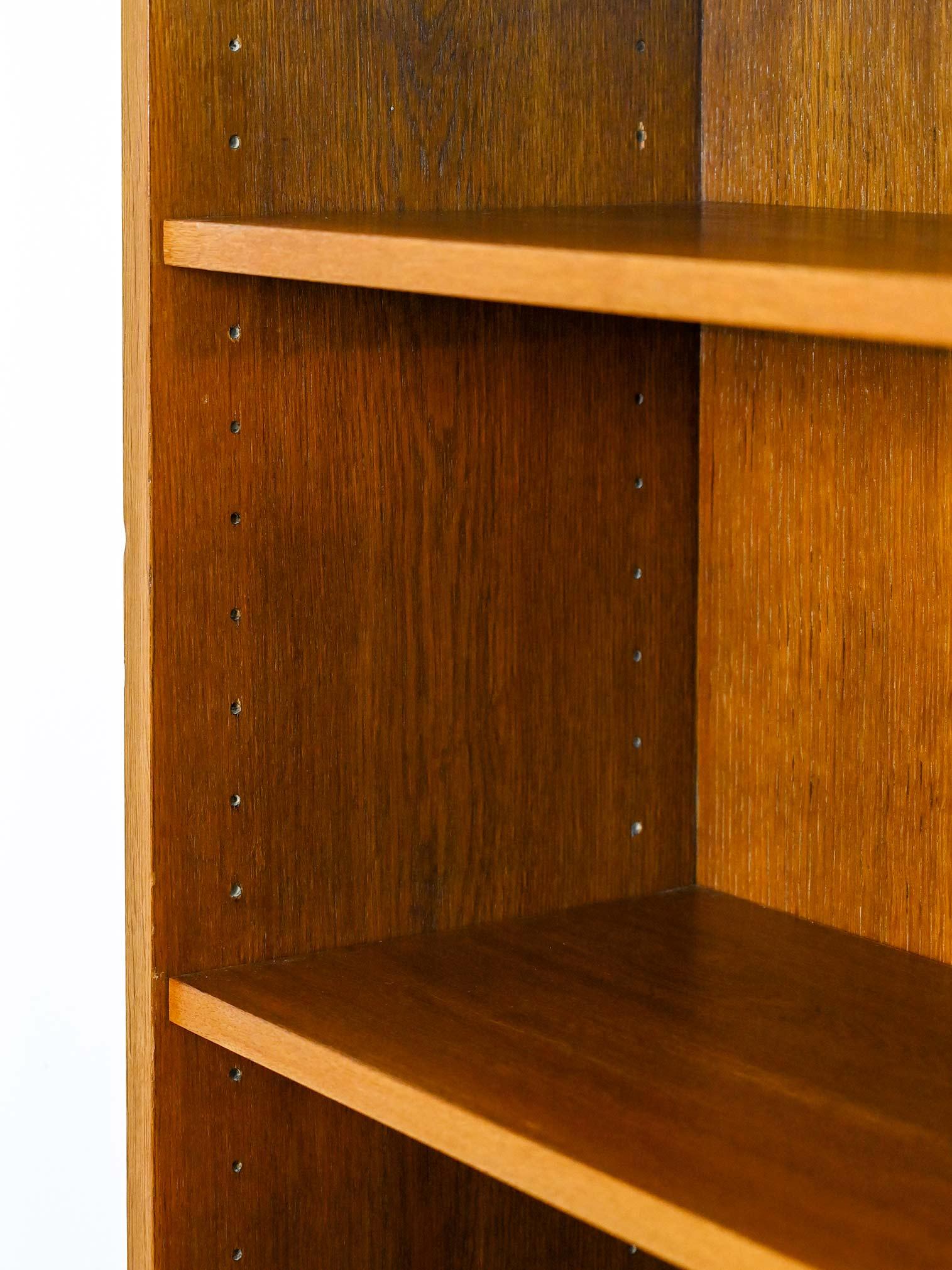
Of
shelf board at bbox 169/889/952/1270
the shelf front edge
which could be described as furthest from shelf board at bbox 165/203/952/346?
shelf board at bbox 169/889/952/1270

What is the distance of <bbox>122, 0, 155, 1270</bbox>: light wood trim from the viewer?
0.83 metres

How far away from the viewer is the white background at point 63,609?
1.16 metres

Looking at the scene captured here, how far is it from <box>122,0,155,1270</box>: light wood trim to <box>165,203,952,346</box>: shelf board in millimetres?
29

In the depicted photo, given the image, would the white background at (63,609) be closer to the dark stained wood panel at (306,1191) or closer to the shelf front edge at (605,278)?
the dark stained wood panel at (306,1191)

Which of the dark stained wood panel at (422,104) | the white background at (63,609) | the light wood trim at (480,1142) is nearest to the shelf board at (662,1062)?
the light wood trim at (480,1142)

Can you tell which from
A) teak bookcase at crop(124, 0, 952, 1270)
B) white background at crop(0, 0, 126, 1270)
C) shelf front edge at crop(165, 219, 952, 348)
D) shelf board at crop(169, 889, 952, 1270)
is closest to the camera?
shelf front edge at crop(165, 219, 952, 348)

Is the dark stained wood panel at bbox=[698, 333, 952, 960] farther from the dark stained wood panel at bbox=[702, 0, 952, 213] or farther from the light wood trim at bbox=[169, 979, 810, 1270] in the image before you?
the light wood trim at bbox=[169, 979, 810, 1270]

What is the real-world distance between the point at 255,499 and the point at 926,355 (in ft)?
1.02

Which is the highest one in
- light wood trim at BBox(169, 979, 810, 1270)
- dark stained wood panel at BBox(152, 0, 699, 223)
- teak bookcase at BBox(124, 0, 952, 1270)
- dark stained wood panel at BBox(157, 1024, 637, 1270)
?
dark stained wood panel at BBox(152, 0, 699, 223)

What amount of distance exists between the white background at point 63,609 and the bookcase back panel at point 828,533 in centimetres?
34

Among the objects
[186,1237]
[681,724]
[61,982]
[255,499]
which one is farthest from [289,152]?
[61,982]

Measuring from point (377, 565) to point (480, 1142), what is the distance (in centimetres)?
30

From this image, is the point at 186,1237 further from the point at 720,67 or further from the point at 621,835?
the point at 720,67

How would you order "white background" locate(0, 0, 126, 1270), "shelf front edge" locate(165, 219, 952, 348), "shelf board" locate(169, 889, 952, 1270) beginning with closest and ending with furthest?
1. "shelf front edge" locate(165, 219, 952, 348)
2. "shelf board" locate(169, 889, 952, 1270)
3. "white background" locate(0, 0, 126, 1270)
